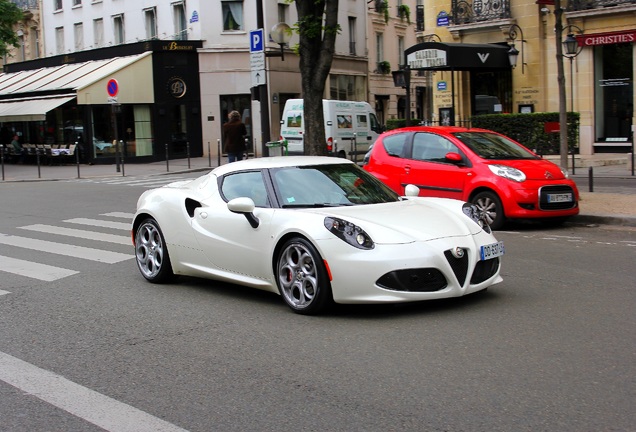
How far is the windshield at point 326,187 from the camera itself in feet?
24.6

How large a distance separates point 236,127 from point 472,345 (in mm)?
17548

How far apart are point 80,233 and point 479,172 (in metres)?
6.29

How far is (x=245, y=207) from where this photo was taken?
728 centimetres

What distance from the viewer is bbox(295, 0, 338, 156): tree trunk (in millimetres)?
16719

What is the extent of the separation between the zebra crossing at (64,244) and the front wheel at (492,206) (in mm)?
5271

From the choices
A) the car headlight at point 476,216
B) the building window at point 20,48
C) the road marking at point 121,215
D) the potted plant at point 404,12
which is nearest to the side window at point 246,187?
the car headlight at point 476,216

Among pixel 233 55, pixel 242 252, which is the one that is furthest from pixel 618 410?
pixel 233 55

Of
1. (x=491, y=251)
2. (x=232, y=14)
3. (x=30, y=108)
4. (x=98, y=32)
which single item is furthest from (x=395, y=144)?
(x=98, y=32)

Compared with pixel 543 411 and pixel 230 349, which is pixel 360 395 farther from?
pixel 230 349

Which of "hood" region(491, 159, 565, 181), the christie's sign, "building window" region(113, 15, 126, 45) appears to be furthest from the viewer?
"building window" region(113, 15, 126, 45)

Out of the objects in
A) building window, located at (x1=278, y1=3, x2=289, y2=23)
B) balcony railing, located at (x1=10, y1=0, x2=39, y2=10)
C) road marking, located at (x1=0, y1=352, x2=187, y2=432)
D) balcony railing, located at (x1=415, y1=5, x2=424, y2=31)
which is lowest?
road marking, located at (x1=0, y1=352, x2=187, y2=432)

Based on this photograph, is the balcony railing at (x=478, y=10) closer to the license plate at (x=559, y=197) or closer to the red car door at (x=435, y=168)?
the red car door at (x=435, y=168)

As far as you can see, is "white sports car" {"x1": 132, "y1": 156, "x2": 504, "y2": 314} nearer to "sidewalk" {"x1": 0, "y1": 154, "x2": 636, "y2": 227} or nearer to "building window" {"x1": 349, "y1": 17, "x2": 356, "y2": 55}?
"sidewalk" {"x1": 0, "y1": 154, "x2": 636, "y2": 227}

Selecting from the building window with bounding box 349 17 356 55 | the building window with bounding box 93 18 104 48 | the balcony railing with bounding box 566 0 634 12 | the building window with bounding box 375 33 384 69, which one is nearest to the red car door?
the balcony railing with bounding box 566 0 634 12
